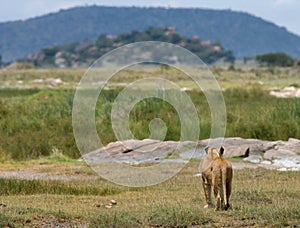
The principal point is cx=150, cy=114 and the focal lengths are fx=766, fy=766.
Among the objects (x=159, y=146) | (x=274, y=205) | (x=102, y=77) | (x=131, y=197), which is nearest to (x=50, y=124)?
(x=159, y=146)

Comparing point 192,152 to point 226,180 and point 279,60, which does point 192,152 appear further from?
point 279,60

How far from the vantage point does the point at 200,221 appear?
10.4 meters

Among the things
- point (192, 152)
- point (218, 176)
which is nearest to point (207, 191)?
point (218, 176)

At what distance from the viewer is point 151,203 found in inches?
502

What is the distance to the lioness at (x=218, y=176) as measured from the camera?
10734 millimetres

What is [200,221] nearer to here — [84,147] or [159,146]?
[159,146]

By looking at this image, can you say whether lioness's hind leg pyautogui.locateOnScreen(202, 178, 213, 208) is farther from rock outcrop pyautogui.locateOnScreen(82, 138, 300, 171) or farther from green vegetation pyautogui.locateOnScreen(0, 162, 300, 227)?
rock outcrop pyautogui.locateOnScreen(82, 138, 300, 171)

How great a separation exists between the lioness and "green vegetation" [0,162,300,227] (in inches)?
8.6

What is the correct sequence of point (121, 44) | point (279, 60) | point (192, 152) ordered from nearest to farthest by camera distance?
point (192, 152) → point (279, 60) → point (121, 44)

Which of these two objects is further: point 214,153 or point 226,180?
point 214,153

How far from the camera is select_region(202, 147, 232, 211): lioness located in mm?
10734

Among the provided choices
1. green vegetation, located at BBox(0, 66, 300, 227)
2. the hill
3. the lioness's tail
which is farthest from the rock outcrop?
the hill

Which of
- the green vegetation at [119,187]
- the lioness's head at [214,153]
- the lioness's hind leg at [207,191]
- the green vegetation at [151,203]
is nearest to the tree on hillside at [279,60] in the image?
the green vegetation at [119,187]

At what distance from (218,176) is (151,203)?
2291mm
